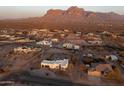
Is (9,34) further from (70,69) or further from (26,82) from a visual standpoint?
(70,69)

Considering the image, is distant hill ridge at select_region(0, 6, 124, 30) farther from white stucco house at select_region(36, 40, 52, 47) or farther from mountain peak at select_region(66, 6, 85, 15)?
white stucco house at select_region(36, 40, 52, 47)

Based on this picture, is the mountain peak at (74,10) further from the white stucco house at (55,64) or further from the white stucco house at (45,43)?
the white stucco house at (55,64)

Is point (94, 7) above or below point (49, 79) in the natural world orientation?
above

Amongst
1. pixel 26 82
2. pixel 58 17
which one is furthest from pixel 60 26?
pixel 26 82

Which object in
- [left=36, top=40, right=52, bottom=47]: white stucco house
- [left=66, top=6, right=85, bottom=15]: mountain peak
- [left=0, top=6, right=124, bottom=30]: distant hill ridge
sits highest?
[left=66, top=6, right=85, bottom=15]: mountain peak

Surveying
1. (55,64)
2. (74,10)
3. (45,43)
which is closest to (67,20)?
(74,10)

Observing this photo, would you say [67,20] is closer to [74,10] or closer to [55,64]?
[74,10]

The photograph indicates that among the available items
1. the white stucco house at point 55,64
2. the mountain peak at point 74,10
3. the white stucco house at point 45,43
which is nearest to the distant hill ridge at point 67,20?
the mountain peak at point 74,10

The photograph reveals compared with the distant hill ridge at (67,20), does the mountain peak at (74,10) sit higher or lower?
higher

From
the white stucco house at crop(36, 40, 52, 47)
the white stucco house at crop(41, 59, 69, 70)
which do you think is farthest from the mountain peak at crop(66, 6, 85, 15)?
the white stucco house at crop(41, 59, 69, 70)

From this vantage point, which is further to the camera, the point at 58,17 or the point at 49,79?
the point at 58,17

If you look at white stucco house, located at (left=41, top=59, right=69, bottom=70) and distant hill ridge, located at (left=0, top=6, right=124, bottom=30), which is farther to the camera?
distant hill ridge, located at (left=0, top=6, right=124, bottom=30)
